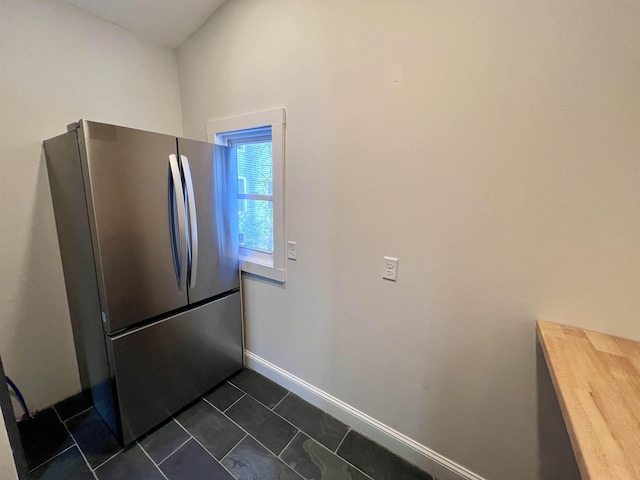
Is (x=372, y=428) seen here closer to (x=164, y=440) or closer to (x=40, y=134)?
(x=164, y=440)

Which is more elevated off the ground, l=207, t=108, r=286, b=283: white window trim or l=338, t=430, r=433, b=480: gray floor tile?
l=207, t=108, r=286, b=283: white window trim

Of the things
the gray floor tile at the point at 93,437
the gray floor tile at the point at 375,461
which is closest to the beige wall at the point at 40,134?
the gray floor tile at the point at 93,437

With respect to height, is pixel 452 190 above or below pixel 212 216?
above

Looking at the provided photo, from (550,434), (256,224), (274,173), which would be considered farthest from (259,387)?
(550,434)

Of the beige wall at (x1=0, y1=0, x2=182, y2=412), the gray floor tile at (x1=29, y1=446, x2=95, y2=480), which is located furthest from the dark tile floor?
the beige wall at (x1=0, y1=0, x2=182, y2=412)

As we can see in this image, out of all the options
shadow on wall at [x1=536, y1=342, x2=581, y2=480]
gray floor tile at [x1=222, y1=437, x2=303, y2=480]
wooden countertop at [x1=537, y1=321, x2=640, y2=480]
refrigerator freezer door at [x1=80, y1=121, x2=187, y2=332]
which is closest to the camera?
wooden countertop at [x1=537, y1=321, x2=640, y2=480]

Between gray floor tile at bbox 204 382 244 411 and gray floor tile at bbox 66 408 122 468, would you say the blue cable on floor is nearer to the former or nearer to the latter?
gray floor tile at bbox 66 408 122 468

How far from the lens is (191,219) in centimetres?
157

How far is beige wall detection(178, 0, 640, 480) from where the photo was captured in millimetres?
899

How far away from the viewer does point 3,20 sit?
1.37 metres

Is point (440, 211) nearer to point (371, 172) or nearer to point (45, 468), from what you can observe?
point (371, 172)

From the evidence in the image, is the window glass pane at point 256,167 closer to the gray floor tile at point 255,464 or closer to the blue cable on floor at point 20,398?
the gray floor tile at point 255,464

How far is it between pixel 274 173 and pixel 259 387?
1601mm

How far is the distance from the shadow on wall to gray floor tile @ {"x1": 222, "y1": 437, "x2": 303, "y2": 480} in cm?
114
